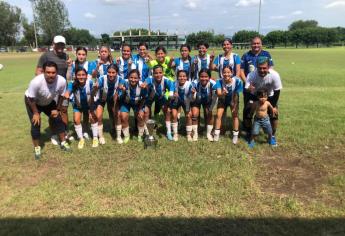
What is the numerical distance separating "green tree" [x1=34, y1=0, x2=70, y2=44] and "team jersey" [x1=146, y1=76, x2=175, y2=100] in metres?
94.5

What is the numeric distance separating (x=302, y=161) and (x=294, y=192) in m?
1.30

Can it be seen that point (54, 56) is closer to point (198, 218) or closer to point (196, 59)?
point (196, 59)

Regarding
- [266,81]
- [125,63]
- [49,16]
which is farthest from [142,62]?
[49,16]

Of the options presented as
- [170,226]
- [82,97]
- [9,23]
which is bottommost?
[170,226]

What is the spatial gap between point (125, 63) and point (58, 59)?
1431 mm

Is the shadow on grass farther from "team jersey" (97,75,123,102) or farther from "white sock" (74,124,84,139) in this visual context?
"team jersey" (97,75,123,102)

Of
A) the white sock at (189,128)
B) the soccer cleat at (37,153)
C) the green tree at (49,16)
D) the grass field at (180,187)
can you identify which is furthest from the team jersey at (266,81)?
the green tree at (49,16)

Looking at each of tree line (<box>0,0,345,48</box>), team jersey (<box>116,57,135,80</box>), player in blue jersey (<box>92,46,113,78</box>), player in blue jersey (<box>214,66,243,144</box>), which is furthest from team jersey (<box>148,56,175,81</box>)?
tree line (<box>0,0,345,48</box>)

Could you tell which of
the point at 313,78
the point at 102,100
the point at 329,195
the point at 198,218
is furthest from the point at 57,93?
the point at 313,78

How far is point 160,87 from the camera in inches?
283

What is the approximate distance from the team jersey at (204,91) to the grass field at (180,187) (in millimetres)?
878

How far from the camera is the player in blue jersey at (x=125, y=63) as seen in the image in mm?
7605

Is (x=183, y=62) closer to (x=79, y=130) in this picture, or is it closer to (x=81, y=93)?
(x=81, y=93)

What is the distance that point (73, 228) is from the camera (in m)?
3.96
